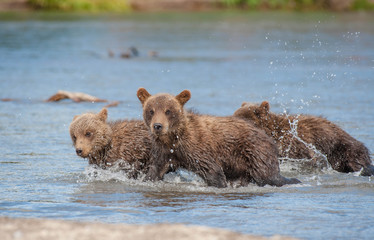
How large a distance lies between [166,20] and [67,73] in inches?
1169

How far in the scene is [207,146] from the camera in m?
9.12

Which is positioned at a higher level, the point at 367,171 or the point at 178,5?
the point at 178,5

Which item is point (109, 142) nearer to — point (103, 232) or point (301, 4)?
point (103, 232)

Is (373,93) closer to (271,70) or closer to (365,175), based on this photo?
(271,70)

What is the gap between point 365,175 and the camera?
33.0 feet

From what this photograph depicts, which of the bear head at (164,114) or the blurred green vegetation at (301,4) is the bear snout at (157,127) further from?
the blurred green vegetation at (301,4)

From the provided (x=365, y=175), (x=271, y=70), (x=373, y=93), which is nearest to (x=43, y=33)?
(x=271, y=70)

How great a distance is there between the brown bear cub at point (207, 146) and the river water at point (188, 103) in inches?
8.4

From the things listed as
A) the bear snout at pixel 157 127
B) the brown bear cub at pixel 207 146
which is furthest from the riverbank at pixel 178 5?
the bear snout at pixel 157 127

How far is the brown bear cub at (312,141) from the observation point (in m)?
10.3

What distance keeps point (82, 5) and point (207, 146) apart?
5536 cm

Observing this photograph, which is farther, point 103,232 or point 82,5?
point 82,5

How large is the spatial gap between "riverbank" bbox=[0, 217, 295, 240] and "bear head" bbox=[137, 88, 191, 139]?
2.59 meters

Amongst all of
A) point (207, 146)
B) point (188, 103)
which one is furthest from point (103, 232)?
point (188, 103)
